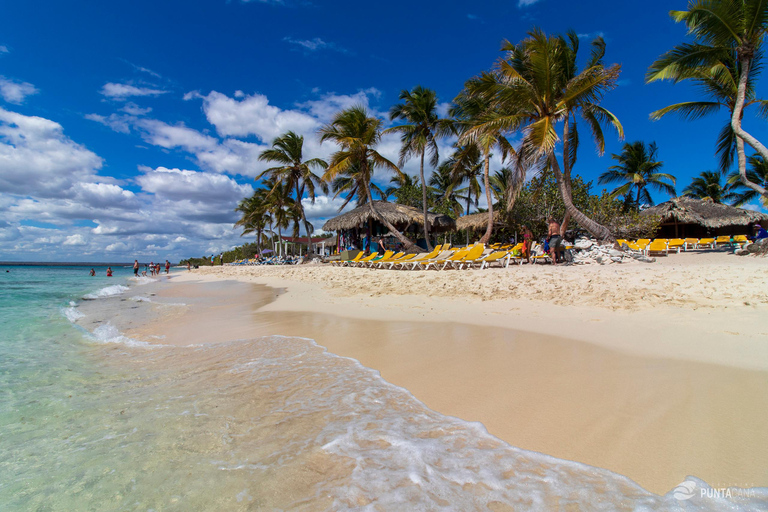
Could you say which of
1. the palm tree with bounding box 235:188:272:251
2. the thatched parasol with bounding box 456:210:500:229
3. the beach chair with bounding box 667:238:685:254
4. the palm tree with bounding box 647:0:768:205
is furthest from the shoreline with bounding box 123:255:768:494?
the palm tree with bounding box 235:188:272:251

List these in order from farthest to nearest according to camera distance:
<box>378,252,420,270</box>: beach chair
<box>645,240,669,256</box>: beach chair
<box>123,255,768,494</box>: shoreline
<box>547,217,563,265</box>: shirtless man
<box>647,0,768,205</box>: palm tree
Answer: <box>378,252,420,270</box>: beach chair
<box>645,240,669,256</box>: beach chair
<box>547,217,563,265</box>: shirtless man
<box>647,0,768,205</box>: palm tree
<box>123,255,768,494</box>: shoreline

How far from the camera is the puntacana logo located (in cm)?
122

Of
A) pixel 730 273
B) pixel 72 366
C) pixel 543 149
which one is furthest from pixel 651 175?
pixel 72 366

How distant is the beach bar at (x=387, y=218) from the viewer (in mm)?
17969

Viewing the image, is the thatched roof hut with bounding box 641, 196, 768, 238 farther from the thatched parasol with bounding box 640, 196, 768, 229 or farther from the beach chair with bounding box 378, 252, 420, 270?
the beach chair with bounding box 378, 252, 420, 270

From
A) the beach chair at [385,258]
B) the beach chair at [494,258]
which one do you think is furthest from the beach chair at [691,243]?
the beach chair at [385,258]

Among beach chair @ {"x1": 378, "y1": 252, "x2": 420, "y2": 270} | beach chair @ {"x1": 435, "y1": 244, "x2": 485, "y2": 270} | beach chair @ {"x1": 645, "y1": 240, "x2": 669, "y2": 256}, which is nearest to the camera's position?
beach chair @ {"x1": 435, "y1": 244, "x2": 485, "y2": 270}

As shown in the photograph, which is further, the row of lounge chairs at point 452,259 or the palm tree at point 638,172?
the palm tree at point 638,172

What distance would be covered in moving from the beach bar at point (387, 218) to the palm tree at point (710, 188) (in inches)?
1125

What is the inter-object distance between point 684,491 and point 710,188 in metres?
41.7

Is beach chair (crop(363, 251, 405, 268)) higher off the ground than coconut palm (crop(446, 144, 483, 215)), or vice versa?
coconut palm (crop(446, 144, 483, 215))

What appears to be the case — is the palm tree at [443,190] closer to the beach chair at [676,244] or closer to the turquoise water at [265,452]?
the beach chair at [676,244]

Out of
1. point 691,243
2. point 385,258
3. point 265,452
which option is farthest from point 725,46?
point 265,452

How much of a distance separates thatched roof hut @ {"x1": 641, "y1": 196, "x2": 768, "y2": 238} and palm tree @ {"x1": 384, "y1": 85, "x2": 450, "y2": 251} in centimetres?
1264
